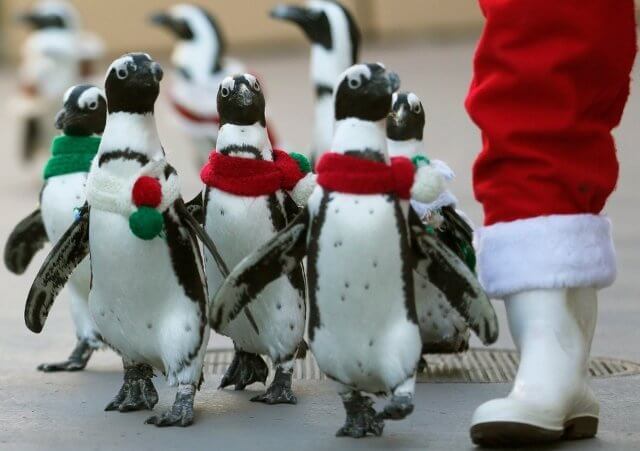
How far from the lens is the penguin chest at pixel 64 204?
487 centimetres

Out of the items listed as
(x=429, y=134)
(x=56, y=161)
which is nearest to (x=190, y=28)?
(x=429, y=134)

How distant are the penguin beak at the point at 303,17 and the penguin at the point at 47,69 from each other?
3155 millimetres

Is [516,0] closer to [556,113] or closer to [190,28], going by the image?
[556,113]

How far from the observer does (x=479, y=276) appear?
391 centimetres

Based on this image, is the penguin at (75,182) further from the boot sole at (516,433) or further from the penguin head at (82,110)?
the boot sole at (516,433)

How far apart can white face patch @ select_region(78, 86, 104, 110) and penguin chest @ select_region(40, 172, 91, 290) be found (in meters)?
0.24

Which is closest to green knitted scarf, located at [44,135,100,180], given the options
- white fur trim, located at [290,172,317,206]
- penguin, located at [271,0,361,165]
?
white fur trim, located at [290,172,317,206]

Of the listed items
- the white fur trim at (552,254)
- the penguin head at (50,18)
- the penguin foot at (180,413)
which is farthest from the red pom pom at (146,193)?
the penguin head at (50,18)

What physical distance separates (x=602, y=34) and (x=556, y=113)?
22 cm

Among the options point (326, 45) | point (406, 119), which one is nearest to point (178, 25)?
point (326, 45)

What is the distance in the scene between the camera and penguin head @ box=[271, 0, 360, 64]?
7.89 m

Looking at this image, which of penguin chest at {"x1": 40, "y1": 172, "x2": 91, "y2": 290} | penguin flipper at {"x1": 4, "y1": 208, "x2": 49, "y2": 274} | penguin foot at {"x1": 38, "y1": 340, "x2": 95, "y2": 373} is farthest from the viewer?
penguin flipper at {"x1": 4, "y1": 208, "x2": 49, "y2": 274}

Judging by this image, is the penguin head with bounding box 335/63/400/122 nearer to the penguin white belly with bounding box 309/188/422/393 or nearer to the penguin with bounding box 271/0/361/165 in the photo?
the penguin white belly with bounding box 309/188/422/393

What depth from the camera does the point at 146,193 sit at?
399 cm
